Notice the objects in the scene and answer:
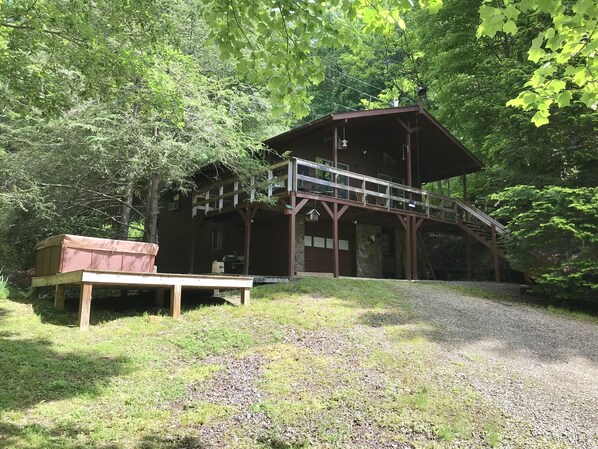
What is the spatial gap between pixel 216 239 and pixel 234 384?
535 inches

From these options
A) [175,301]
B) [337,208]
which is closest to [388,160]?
[337,208]

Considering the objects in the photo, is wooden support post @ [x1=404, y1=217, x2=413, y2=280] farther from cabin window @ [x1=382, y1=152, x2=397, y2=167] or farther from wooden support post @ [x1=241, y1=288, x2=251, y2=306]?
wooden support post @ [x1=241, y1=288, x2=251, y2=306]

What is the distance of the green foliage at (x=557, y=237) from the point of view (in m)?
10.6

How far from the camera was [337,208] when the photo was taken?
14289 millimetres

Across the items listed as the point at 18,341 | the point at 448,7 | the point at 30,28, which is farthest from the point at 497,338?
the point at 448,7

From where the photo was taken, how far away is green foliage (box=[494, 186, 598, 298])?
34.9 feet

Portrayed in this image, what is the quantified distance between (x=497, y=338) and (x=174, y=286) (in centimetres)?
591

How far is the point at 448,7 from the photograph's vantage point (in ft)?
63.1

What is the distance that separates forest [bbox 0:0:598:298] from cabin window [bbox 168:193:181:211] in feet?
5.90

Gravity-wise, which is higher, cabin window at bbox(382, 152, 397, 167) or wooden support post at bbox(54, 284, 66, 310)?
cabin window at bbox(382, 152, 397, 167)

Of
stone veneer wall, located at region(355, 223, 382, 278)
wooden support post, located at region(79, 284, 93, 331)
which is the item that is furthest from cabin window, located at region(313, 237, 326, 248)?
wooden support post, located at region(79, 284, 93, 331)

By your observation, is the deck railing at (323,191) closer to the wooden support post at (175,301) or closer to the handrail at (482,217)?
the handrail at (482,217)

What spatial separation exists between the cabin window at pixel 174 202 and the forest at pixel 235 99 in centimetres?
180

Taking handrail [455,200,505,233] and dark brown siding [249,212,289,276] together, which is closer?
dark brown siding [249,212,289,276]
